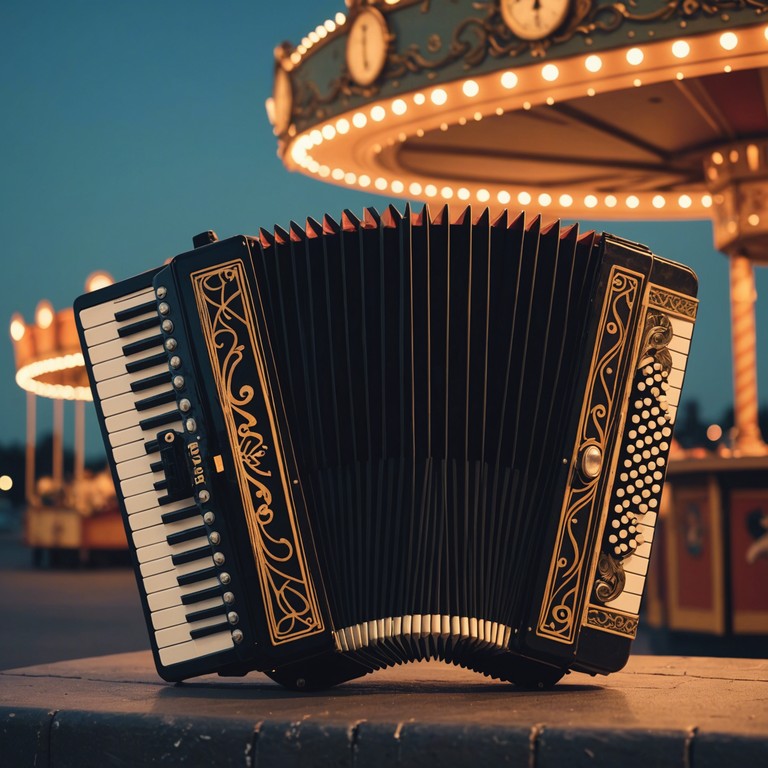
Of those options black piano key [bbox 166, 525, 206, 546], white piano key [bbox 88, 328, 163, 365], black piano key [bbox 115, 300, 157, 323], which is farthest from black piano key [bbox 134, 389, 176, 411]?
black piano key [bbox 166, 525, 206, 546]

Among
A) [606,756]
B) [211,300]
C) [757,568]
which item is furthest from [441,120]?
[606,756]

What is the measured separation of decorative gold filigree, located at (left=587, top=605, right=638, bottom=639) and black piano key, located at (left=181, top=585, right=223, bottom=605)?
2.98 feet

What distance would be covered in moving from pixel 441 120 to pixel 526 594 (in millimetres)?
4386

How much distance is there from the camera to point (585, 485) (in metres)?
3.17

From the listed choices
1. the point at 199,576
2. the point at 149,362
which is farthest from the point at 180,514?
the point at 149,362

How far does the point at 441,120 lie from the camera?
7062mm

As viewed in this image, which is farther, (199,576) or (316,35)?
(316,35)

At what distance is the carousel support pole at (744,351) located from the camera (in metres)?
8.58

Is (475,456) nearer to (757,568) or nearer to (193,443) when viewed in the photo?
(193,443)

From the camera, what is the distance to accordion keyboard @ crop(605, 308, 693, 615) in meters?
3.22

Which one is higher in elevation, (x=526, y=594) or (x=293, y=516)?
(x=293, y=516)

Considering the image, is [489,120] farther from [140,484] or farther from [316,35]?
[140,484]

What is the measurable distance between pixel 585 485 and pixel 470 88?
3.75m

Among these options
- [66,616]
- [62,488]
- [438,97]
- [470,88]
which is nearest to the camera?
[470,88]
